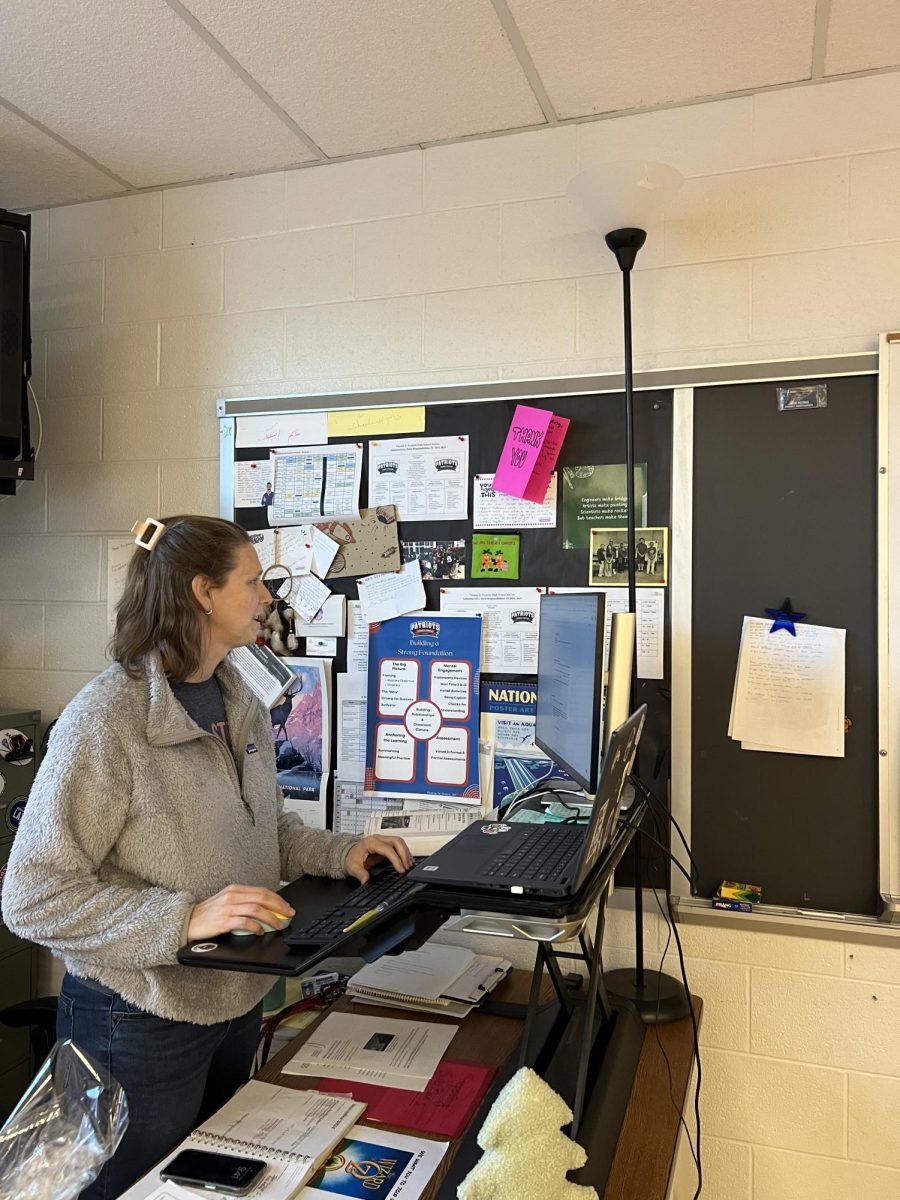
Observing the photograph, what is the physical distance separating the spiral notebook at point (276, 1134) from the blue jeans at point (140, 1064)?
103mm

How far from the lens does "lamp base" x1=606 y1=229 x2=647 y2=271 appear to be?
1966 millimetres

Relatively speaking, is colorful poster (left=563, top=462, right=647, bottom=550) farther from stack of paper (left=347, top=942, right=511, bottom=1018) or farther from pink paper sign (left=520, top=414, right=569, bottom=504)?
stack of paper (left=347, top=942, right=511, bottom=1018)

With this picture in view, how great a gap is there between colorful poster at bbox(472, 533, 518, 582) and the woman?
65 centimetres

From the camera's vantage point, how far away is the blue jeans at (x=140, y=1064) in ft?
4.80

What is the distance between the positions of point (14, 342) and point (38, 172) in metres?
0.51

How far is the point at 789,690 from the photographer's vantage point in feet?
6.46

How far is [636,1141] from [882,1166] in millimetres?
795

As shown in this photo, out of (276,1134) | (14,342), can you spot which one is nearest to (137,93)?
(14,342)

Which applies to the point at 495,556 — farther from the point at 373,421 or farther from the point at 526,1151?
the point at 526,1151

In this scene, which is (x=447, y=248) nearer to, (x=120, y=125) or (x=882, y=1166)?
(x=120, y=125)

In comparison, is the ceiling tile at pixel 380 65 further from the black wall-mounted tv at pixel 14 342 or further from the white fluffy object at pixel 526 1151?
the white fluffy object at pixel 526 1151

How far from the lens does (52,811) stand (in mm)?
1432

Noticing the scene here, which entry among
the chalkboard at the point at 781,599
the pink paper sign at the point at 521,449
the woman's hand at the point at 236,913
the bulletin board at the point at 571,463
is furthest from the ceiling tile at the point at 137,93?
the woman's hand at the point at 236,913

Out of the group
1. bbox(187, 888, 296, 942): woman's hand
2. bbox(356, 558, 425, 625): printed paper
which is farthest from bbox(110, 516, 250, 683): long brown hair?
bbox(356, 558, 425, 625): printed paper
